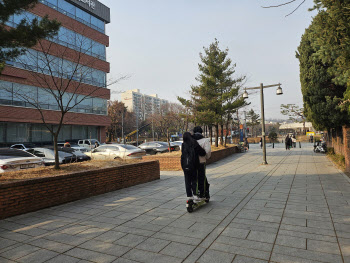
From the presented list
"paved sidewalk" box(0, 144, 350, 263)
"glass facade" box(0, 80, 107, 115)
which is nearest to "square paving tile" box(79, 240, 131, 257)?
"paved sidewalk" box(0, 144, 350, 263)

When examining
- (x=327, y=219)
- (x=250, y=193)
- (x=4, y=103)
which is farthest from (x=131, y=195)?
(x=4, y=103)

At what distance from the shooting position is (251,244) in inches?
132

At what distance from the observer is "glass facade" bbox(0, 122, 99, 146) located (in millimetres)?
23516

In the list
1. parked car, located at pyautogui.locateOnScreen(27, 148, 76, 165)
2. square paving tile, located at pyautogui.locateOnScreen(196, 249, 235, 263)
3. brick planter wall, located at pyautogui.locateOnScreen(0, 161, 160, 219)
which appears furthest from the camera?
parked car, located at pyautogui.locateOnScreen(27, 148, 76, 165)

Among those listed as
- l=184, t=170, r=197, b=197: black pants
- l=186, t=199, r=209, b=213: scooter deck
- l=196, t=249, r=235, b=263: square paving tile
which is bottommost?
l=196, t=249, r=235, b=263: square paving tile

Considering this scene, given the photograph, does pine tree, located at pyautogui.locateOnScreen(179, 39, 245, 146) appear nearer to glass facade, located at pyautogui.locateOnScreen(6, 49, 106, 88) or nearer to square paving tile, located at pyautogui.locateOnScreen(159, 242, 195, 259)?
glass facade, located at pyautogui.locateOnScreen(6, 49, 106, 88)

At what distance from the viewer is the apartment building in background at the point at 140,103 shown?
6345 cm

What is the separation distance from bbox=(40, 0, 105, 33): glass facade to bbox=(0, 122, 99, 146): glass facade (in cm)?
1385

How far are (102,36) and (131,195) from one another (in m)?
32.4

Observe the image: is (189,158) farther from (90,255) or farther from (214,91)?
(214,91)

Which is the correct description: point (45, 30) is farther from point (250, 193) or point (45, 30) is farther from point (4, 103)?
point (4, 103)

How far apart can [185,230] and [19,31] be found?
21.2ft

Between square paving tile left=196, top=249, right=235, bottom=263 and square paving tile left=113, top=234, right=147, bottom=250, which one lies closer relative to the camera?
square paving tile left=196, top=249, right=235, bottom=263

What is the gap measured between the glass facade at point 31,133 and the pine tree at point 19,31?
17898 mm
